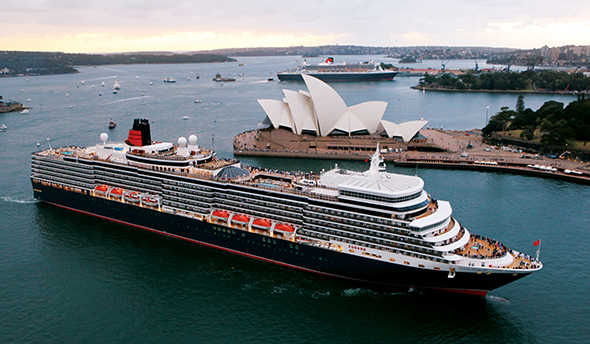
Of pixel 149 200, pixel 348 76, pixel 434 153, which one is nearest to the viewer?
pixel 149 200

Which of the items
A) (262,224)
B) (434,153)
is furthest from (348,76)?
(262,224)

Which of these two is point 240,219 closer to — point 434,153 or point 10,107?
point 434,153

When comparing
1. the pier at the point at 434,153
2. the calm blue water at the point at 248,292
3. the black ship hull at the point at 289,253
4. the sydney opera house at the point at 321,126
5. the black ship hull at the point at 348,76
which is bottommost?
the calm blue water at the point at 248,292

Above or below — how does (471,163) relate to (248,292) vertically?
above

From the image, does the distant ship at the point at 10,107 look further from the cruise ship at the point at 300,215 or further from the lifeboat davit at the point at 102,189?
the lifeboat davit at the point at 102,189

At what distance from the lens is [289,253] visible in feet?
71.9

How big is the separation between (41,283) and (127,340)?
7.51 m

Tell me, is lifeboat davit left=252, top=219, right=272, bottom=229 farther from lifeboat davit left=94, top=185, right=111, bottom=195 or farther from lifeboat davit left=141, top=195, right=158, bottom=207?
lifeboat davit left=94, top=185, right=111, bottom=195

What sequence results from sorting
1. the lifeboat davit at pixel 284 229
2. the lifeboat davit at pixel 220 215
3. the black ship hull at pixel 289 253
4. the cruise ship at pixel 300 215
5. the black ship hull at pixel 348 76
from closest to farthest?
the cruise ship at pixel 300 215 < the black ship hull at pixel 289 253 < the lifeboat davit at pixel 284 229 < the lifeboat davit at pixel 220 215 < the black ship hull at pixel 348 76

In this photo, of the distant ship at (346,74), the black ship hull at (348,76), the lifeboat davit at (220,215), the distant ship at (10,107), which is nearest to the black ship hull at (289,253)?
the lifeboat davit at (220,215)

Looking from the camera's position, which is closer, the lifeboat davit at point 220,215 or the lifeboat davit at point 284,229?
the lifeboat davit at point 284,229

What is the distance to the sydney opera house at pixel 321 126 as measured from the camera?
4869 centimetres

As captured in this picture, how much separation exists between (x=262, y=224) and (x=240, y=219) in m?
1.49

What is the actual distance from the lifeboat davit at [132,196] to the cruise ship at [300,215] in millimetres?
93
